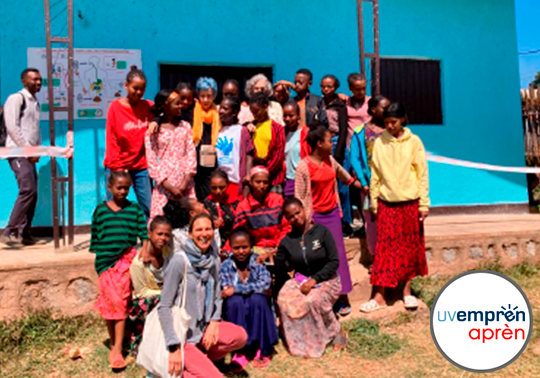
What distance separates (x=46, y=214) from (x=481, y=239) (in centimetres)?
487

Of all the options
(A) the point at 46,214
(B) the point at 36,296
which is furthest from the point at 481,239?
(A) the point at 46,214

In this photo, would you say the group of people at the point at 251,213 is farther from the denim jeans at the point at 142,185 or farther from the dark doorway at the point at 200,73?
the dark doorway at the point at 200,73

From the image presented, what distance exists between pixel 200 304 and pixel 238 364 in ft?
2.02

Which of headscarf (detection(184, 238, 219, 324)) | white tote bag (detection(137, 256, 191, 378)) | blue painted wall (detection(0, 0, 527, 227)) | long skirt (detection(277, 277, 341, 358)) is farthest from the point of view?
blue painted wall (detection(0, 0, 527, 227))

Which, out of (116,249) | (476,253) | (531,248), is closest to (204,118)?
(116,249)

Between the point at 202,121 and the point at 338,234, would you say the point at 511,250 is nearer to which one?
the point at 338,234

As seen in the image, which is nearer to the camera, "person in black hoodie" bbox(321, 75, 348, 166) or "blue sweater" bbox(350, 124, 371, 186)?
"blue sweater" bbox(350, 124, 371, 186)

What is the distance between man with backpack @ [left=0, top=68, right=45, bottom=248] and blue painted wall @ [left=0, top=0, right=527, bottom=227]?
3.27ft

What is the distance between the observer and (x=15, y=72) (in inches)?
231

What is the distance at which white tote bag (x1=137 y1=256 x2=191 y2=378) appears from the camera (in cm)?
299

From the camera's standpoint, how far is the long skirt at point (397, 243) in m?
4.30

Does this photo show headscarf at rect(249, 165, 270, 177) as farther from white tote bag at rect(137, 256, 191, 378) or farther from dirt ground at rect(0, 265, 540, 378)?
dirt ground at rect(0, 265, 540, 378)

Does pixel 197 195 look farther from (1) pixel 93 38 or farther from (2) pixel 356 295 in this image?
(1) pixel 93 38

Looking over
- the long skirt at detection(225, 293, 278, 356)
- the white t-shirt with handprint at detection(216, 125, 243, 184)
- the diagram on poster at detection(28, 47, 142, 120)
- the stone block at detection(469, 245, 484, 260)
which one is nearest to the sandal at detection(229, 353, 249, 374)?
the long skirt at detection(225, 293, 278, 356)
